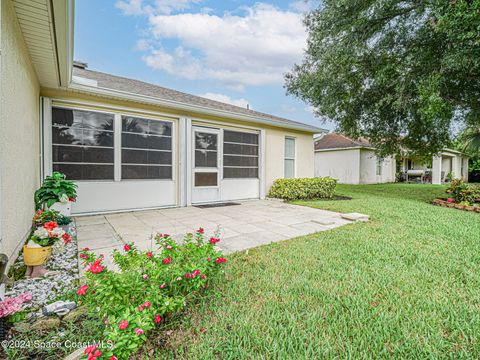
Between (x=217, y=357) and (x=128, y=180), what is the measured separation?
17.6 ft

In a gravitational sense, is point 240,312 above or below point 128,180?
below

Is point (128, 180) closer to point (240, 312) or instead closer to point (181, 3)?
point (240, 312)

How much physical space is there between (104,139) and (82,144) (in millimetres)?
463

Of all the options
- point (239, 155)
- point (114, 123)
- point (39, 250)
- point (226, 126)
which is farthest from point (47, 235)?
point (239, 155)

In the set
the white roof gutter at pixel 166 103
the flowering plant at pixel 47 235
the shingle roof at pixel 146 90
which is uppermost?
the shingle roof at pixel 146 90

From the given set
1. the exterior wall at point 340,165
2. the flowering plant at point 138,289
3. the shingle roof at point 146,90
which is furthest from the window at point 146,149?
the exterior wall at point 340,165

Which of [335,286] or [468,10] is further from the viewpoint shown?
[468,10]

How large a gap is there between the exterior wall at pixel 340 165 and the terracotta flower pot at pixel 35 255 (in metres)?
15.7

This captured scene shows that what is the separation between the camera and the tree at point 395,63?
5.39 metres

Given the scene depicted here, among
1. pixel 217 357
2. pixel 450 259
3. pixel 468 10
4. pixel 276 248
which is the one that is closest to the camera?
pixel 217 357

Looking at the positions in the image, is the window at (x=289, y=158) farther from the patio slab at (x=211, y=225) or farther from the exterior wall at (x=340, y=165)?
the exterior wall at (x=340, y=165)

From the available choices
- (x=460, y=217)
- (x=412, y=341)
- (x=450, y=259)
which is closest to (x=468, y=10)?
(x=460, y=217)

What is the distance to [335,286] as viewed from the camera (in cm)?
226

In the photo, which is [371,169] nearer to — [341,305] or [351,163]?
[351,163]
